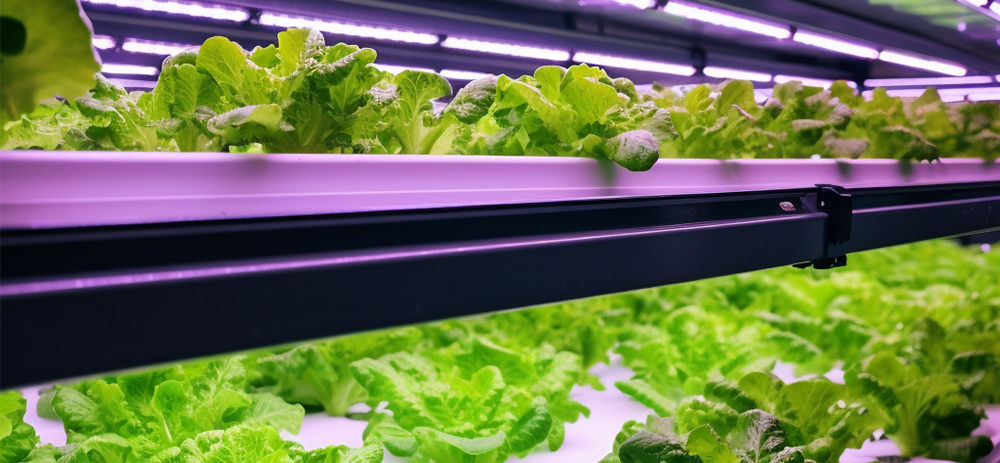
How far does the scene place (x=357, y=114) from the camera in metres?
0.88

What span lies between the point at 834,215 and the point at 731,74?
1.57 metres

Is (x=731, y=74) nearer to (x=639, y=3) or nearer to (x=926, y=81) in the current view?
(x=639, y=3)

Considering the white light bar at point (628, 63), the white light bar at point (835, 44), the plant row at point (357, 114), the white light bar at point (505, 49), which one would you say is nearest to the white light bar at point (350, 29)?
the white light bar at point (505, 49)

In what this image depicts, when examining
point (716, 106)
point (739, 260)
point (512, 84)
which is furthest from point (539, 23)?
point (739, 260)

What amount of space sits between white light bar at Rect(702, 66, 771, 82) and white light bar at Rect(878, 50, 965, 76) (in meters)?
0.49

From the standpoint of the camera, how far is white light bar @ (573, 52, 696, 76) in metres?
2.15

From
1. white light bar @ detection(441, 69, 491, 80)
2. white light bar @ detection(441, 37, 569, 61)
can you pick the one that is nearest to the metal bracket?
white light bar @ detection(441, 69, 491, 80)

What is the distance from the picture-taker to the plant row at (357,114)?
84 cm

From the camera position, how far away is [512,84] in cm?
104

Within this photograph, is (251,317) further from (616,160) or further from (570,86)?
(570,86)

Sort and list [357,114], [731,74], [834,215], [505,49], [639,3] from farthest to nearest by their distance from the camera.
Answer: [731,74], [639,3], [505,49], [834,215], [357,114]

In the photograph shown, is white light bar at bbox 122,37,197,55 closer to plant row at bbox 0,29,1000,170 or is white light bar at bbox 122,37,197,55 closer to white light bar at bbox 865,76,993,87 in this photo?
plant row at bbox 0,29,1000,170

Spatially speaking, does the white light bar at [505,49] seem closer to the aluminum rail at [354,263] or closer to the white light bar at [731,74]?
the white light bar at [731,74]

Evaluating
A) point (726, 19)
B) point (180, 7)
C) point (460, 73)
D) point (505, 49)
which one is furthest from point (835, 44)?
point (180, 7)
